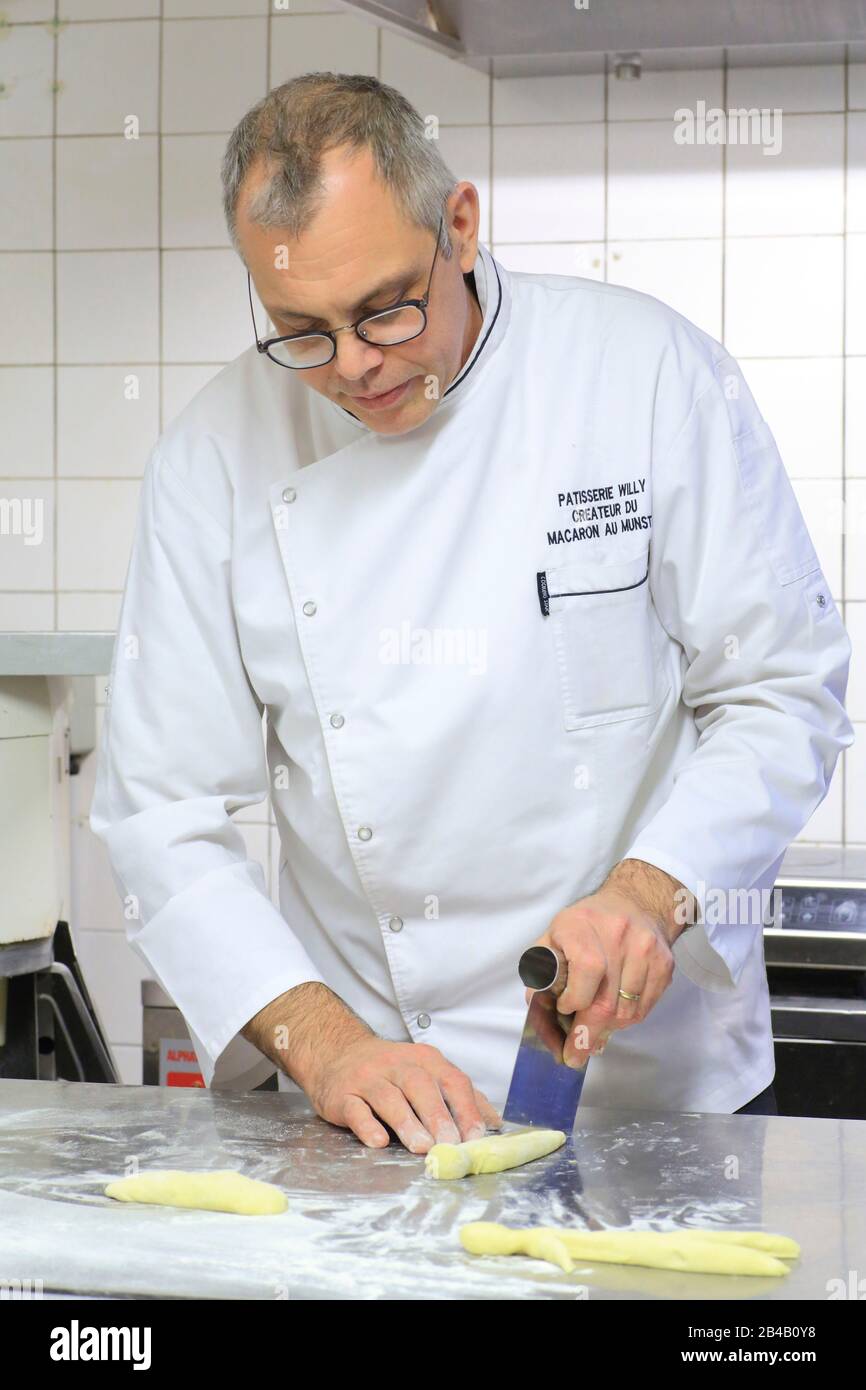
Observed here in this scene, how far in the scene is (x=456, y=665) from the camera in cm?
131

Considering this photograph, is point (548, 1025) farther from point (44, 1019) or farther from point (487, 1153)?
point (44, 1019)

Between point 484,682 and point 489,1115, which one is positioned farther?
point 484,682

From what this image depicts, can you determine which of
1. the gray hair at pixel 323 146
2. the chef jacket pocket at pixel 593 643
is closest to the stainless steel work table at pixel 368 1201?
the chef jacket pocket at pixel 593 643

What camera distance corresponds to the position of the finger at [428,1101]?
3.59ft

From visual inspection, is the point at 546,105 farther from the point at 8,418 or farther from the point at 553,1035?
the point at 553,1035

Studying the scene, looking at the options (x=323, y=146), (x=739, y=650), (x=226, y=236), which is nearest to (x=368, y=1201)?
(x=739, y=650)

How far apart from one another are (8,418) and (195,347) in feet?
1.32

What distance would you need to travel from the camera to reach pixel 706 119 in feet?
8.61

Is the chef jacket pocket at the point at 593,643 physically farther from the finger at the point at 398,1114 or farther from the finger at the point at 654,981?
the finger at the point at 398,1114

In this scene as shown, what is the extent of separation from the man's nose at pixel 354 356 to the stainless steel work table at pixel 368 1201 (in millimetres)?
606

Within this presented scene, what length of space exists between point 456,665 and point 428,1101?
0.39 meters

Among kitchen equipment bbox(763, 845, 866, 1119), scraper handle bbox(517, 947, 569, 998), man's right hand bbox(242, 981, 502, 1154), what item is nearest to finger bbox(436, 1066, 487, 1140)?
man's right hand bbox(242, 981, 502, 1154)
